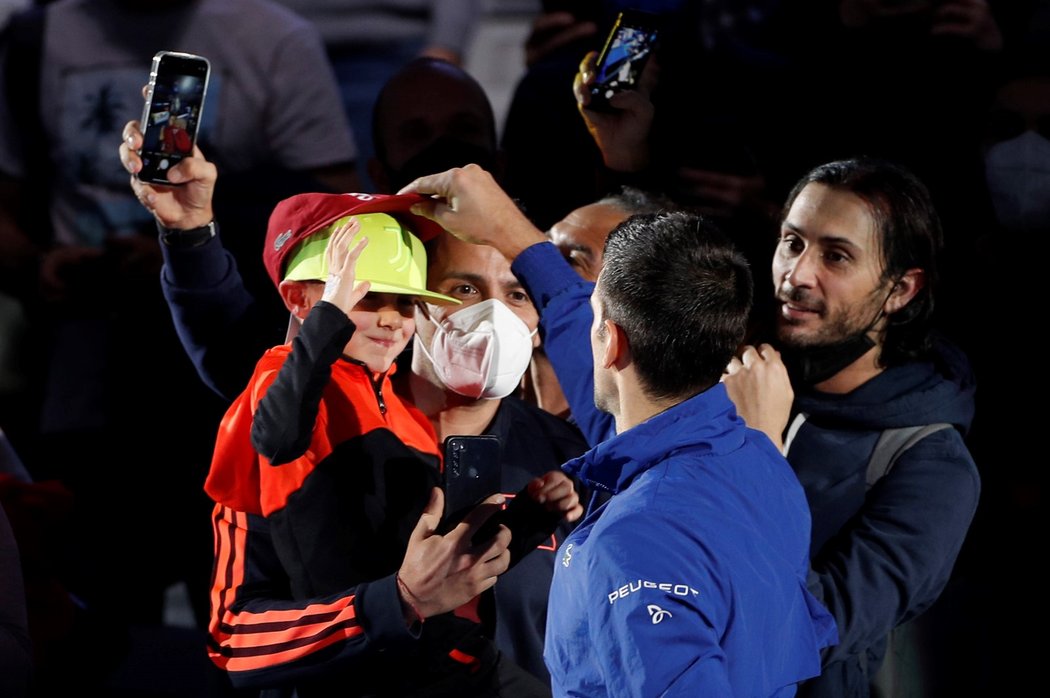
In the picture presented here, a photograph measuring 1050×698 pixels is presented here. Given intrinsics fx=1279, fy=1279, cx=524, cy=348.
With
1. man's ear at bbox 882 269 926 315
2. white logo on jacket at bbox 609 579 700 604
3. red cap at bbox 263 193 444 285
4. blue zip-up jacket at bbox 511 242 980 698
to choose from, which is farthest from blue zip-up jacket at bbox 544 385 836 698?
man's ear at bbox 882 269 926 315

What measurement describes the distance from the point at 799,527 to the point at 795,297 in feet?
2.32

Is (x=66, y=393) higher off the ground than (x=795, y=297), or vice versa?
(x=795, y=297)

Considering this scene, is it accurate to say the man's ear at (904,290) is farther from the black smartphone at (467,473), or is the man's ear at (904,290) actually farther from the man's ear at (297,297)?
the man's ear at (297,297)

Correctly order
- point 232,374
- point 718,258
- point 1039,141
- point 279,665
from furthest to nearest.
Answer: point 1039,141 < point 232,374 < point 279,665 < point 718,258

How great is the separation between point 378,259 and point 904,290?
1117 mm

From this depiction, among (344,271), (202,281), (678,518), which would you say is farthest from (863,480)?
(202,281)

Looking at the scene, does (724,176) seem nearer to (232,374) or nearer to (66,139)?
(232,374)

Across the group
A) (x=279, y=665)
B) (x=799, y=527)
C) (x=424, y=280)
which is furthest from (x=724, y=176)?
(x=279, y=665)

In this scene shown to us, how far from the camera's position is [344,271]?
78.5 inches

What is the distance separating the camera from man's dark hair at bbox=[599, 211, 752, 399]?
1848 mm

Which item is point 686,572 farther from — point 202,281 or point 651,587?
point 202,281

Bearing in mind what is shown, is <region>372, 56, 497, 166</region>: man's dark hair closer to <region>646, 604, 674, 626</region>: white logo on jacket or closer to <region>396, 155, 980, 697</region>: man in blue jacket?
<region>396, 155, 980, 697</region>: man in blue jacket

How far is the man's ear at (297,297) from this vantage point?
2.15 meters

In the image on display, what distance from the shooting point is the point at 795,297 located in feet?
8.31
